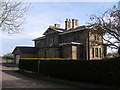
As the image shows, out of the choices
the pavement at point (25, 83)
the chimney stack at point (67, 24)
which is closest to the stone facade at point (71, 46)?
the chimney stack at point (67, 24)

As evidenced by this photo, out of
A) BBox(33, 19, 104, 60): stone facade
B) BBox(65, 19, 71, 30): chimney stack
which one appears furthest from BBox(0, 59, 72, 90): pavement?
BBox(65, 19, 71, 30): chimney stack

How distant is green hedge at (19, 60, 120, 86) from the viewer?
485 inches

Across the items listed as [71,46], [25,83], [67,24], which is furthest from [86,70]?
[67,24]

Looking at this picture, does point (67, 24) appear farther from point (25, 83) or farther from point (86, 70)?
point (25, 83)

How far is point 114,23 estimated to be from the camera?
1680cm

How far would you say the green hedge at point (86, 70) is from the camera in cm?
1232

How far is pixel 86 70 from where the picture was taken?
14797 millimetres

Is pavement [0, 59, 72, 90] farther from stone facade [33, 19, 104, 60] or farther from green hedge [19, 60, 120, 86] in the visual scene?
stone facade [33, 19, 104, 60]

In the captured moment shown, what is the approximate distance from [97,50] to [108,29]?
17497mm

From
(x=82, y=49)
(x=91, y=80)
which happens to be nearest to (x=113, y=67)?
(x=91, y=80)

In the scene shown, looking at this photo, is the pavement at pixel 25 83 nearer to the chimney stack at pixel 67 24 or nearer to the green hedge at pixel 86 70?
the green hedge at pixel 86 70

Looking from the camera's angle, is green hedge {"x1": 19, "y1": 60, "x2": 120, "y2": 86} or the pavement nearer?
green hedge {"x1": 19, "y1": 60, "x2": 120, "y2": 86}

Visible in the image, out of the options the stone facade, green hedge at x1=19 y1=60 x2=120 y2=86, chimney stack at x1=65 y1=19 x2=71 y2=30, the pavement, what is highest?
chimney stack at x1=65 y1=19 x2=71 y2=30

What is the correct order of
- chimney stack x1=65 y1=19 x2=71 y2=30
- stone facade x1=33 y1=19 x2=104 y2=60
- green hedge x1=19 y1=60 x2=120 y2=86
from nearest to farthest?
green hedge x1=19 y1=60 x2=120 y2=86, stone facade x1=33 y1=19 x2=104 y2=60, chimney stack x1=65 y1=19 x2=71 y2=30
